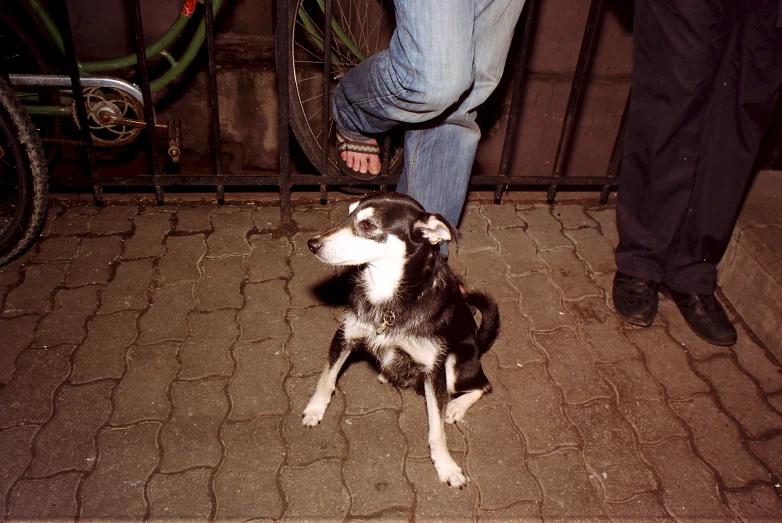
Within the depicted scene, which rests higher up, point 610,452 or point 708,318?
point 708,318

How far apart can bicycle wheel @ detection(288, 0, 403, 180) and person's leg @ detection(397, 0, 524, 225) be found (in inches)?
46.4

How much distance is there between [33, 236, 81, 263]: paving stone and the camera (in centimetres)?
397

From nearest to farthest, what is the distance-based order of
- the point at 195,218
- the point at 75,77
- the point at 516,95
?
the point at 75,77
the point at 516,95
the point at 195,218

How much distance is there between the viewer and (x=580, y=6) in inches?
226

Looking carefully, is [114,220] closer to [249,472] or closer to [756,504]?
[249,472]

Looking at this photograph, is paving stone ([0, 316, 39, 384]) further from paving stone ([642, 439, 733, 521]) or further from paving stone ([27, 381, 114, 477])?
Answer: paving stone ([642, 439, 733, 521])

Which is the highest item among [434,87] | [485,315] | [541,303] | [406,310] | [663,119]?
[434,87]

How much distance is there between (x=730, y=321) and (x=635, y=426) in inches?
54.1

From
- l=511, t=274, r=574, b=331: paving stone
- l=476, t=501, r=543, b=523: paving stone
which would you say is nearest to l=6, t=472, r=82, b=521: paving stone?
l=476, t=501, r=543, b=523: paving stone

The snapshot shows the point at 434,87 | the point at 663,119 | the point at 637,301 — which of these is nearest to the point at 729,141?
the point at 663,119

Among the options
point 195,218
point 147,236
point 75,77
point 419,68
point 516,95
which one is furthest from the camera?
point 195,218

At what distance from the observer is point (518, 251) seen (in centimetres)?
448

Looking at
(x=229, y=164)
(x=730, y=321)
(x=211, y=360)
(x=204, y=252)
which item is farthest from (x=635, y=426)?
(x=229, y=164)

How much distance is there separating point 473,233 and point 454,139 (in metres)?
1.36
